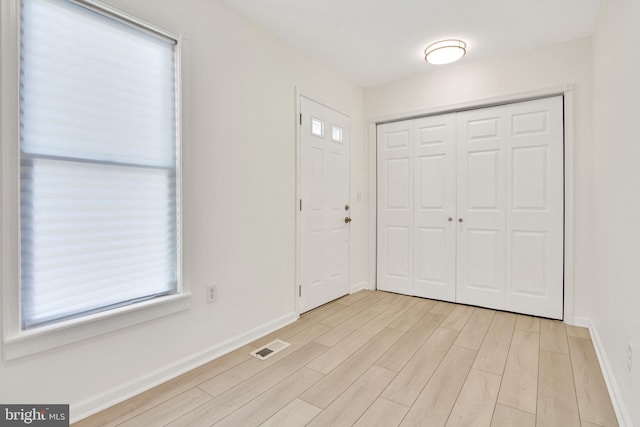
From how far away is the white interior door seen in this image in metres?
3.14

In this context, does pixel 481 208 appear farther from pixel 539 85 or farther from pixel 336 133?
pixel 336 133

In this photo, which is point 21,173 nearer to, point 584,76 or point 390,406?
point 390,406

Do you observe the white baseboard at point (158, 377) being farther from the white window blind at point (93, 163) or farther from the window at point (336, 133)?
the window at point (336, 133)

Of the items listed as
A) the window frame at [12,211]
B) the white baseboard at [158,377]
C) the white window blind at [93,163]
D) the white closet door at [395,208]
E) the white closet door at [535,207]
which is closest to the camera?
the window frame at [12,211]

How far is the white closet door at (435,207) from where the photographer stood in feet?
11.5

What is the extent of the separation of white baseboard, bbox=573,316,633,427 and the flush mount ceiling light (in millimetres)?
2598

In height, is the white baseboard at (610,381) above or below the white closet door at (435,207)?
below

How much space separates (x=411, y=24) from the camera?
263 centimetres

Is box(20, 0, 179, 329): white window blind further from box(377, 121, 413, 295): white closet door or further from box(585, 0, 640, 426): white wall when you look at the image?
box(377, 121, 413, 295): white closet door

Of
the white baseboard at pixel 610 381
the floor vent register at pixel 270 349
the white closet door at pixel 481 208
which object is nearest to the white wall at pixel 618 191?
the white baseboard at pixel 610 381

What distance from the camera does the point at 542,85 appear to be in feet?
9.85

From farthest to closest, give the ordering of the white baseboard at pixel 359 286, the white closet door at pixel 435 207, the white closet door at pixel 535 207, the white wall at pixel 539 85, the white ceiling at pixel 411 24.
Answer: the white baseboard at pixel 359 286, the white closet door at pixel 435 207, the white closet door at pixel 535 207, the white wall at pixel 539 85, the white ceiling at pixel 411 24

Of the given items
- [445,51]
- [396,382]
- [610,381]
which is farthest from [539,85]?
[396,382]

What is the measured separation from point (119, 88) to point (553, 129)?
3.49 meters
